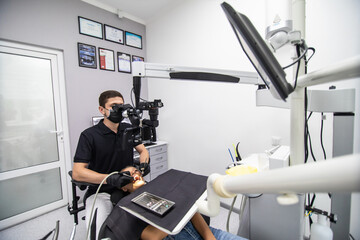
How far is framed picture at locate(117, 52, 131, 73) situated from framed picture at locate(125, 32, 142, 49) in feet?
0.68

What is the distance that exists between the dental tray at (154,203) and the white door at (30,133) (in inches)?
73.1

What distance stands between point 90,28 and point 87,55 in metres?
0.39

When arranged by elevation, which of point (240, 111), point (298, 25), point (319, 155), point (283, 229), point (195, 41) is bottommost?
point (283, 229)

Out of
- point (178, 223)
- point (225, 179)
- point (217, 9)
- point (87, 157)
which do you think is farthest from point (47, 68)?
point (225, 179)

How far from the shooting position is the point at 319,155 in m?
1.41

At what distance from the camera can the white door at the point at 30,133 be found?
1846 millimetres

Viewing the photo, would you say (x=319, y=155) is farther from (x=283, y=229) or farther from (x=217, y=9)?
(x=217, y=9)

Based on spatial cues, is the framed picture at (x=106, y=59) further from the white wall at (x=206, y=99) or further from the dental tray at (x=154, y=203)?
the dental tray at (x=154, y=203)

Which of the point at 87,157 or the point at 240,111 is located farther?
the point at 240,111

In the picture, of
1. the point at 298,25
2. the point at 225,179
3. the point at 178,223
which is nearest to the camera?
the point at 225,179

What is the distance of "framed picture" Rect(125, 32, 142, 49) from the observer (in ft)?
8.83

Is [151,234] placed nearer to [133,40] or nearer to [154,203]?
[154,203]

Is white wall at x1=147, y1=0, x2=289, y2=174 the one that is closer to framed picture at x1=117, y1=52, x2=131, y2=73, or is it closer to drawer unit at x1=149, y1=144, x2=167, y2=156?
drawer unit at x1=149, y1=144, x2=167, y2=156

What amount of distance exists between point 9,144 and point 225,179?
2538 millimetres
